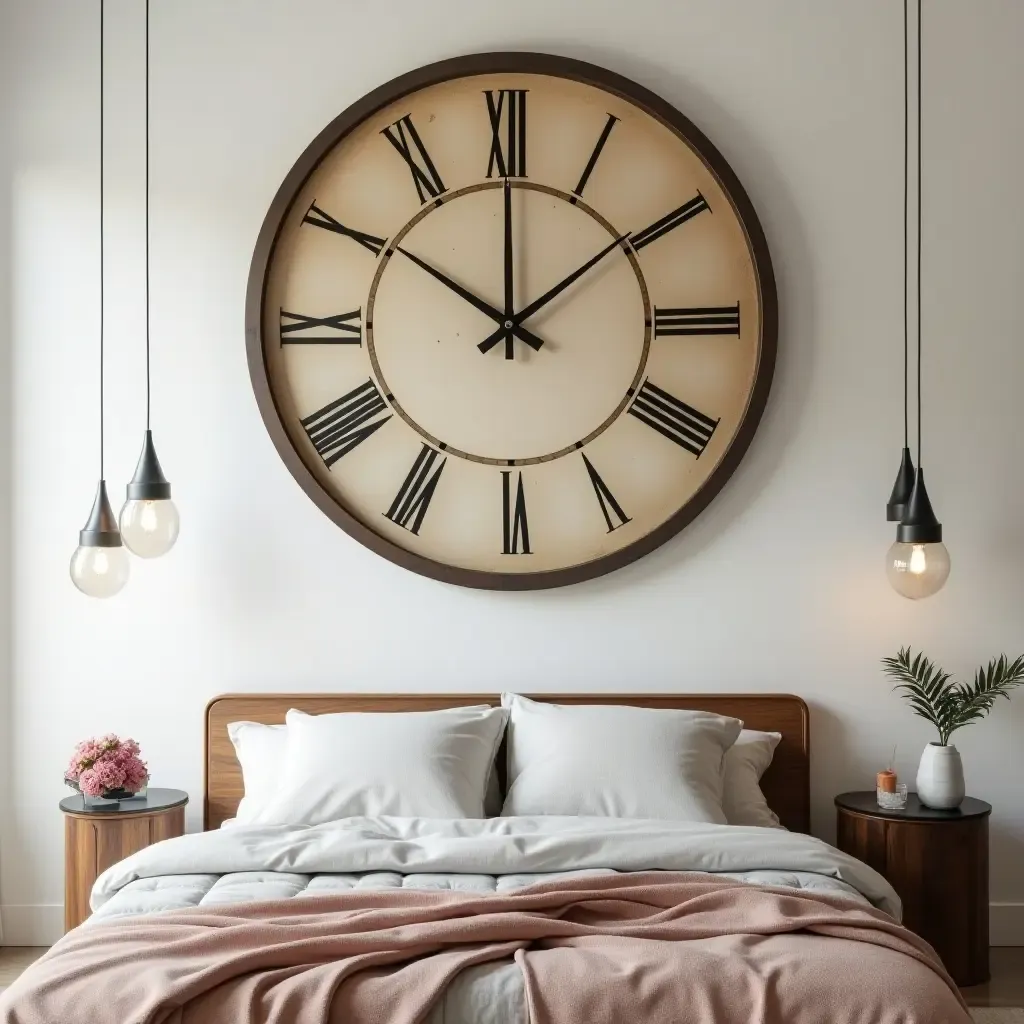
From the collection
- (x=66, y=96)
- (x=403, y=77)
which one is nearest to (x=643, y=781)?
(x=403, y=77)

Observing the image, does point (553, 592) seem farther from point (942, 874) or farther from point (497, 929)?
point (497, 929)

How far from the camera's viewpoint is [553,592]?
3830mm

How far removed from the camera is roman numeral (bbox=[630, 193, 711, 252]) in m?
3.78

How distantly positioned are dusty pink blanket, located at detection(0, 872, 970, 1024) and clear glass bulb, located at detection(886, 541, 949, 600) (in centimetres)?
119

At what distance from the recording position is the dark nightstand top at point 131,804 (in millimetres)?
3443

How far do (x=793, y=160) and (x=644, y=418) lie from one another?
920 millimetres

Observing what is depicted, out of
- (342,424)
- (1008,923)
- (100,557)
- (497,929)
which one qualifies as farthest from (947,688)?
(100,557)

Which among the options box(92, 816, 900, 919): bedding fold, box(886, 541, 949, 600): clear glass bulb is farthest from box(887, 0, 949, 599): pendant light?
box(92, 816, 900, 919): bedding fold

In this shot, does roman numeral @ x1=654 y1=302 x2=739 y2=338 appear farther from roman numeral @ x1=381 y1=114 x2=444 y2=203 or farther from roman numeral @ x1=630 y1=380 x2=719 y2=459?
roman numeral @ x1=381 y1=114 x2=444 y2=203

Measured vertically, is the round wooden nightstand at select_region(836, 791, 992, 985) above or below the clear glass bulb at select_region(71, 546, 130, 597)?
below

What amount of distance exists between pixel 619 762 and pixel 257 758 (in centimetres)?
107

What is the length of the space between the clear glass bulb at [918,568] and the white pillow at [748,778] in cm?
59

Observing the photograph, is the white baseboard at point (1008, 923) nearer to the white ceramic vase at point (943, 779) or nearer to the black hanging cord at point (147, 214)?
the white ceramic vase at point (943, 779)

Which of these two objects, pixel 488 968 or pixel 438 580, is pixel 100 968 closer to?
pixel 488 968
